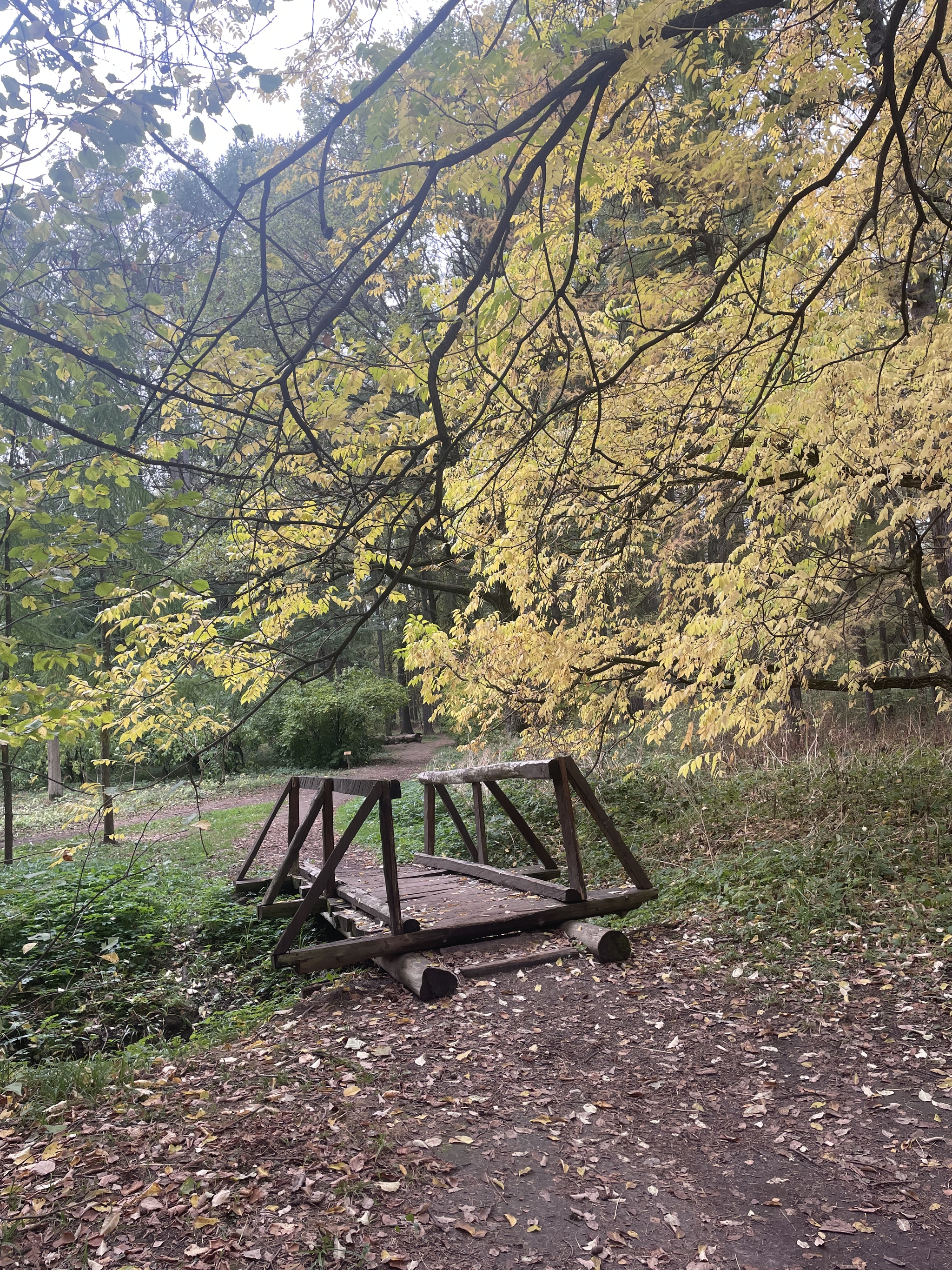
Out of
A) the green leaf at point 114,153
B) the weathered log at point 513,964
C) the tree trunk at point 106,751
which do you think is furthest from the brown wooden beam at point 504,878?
the green leaf at point 114,153

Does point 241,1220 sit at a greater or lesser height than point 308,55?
lesser

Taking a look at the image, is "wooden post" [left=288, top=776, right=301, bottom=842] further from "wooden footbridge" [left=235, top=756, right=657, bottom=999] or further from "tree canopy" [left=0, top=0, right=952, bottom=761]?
"tree canopy" [left=0, top=0, right=952, bottom=761]

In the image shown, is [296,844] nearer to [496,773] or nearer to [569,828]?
[496,773]

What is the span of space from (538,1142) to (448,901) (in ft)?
9.82

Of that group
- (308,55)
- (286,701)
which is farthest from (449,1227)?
(286,701)

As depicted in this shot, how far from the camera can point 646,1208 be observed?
9.38 feet

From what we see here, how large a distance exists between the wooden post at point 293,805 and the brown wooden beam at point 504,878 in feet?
4.27

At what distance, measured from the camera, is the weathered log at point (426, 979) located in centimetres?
478

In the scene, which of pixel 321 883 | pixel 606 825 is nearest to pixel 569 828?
pixel 606 825

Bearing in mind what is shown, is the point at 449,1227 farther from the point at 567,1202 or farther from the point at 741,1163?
the point at 741,1163

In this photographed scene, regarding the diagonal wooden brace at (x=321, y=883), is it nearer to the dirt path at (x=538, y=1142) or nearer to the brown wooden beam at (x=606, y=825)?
the dirt path at (x=538, y=1142)

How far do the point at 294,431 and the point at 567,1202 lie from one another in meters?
3.17

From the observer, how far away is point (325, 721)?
2158 cm

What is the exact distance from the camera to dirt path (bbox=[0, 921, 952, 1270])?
2658mm
